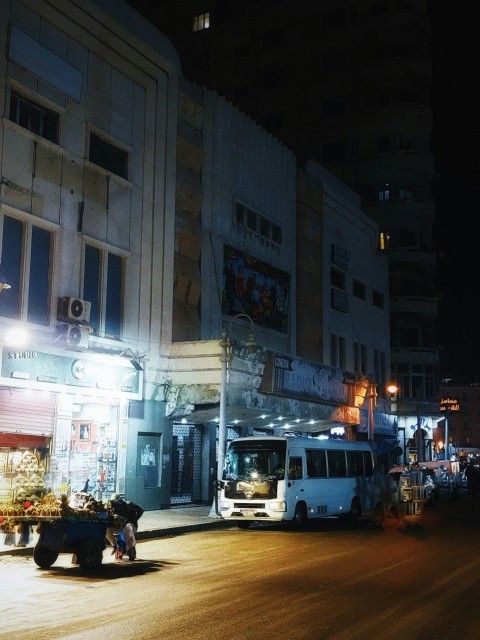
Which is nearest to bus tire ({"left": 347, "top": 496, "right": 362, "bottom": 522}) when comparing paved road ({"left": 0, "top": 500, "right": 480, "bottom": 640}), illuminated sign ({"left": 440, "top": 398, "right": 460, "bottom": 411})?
paved road ({"left": 0, "top": 500, "right": 480, "bottom": 640})

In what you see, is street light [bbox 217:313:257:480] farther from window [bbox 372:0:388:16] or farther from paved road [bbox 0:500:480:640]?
window [bbox 372:0:388:16]

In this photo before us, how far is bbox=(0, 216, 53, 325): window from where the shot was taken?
21.7m

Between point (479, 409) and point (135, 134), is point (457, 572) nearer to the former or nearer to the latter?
point (135, 134)

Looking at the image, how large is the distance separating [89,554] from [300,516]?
34.2ft

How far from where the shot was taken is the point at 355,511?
86.6ft

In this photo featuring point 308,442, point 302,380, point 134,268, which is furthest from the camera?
point 302,380

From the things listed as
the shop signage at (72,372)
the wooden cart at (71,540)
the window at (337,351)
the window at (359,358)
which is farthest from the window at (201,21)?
the wooden cart at (71,540)

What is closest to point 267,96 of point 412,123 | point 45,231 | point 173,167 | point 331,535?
point 412,123

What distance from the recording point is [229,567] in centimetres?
1391

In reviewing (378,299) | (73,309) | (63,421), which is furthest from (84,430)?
(378,299)

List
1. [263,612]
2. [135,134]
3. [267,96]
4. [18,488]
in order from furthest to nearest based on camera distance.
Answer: [267,96]
[135,134]
[18,488]
[263,612]

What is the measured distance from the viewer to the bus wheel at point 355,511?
2614cm

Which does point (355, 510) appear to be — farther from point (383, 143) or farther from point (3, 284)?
point (383, 143)

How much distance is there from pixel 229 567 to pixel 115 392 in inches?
461
